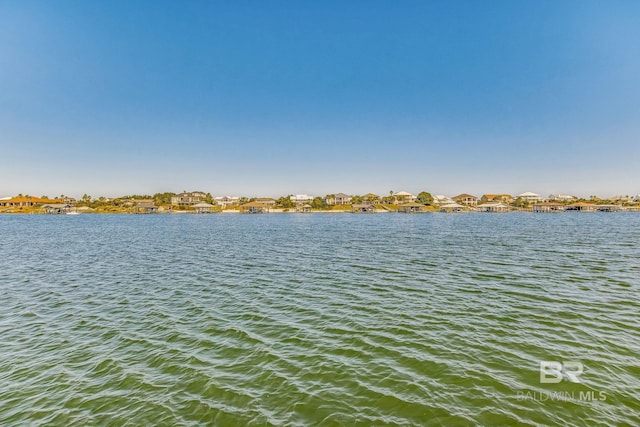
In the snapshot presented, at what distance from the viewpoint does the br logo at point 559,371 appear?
398 inches

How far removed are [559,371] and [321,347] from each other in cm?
876

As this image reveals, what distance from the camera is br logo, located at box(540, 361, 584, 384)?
33.2ft

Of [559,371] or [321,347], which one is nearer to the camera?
[559,371]

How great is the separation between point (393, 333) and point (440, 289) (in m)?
8.92

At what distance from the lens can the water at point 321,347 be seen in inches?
347

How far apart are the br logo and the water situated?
227mm

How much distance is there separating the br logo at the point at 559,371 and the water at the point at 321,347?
23 cm

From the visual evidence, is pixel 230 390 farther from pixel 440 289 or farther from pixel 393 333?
pixel 440 289

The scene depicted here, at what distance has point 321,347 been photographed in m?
12.9

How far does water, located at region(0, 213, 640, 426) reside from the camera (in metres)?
8.81

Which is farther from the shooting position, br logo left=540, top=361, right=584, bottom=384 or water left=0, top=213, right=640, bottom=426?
br logo left=540, top=361, right=584, bottom=384

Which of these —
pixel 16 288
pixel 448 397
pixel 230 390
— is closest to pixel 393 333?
pixel 448 397

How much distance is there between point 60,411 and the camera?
893cm

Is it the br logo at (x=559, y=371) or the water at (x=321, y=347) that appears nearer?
the water at (x=321, y=347)
